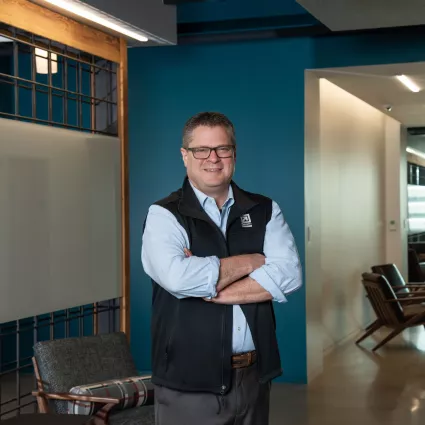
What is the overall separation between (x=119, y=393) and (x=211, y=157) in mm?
2199

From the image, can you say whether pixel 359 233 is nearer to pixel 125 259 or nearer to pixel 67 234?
pixel 125 259

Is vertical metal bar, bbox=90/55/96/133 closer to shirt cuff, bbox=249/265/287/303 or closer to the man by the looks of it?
the man

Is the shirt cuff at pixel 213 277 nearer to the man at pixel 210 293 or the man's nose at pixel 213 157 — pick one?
the man at pixel 210 293

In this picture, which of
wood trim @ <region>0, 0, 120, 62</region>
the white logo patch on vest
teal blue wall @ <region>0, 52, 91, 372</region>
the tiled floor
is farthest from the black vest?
teal blue wall @ <region>0, 52, 91, 372</region>

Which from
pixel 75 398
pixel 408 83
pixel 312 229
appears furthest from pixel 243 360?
pixel 408 83

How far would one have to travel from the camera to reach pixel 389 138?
13.9 meters

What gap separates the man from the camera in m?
3.26

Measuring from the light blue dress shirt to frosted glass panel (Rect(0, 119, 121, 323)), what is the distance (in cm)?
173

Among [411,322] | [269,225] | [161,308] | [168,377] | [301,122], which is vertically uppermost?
[301,122]

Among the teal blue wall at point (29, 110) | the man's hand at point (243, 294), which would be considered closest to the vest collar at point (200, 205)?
the man's hand at point (243, 294)

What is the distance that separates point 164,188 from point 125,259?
2694 millimetres

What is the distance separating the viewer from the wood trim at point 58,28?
5023 millimetres

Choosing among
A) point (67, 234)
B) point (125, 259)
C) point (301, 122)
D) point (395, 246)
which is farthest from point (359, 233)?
point (67, 234)

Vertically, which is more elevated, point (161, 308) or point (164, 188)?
point (164, 188)
